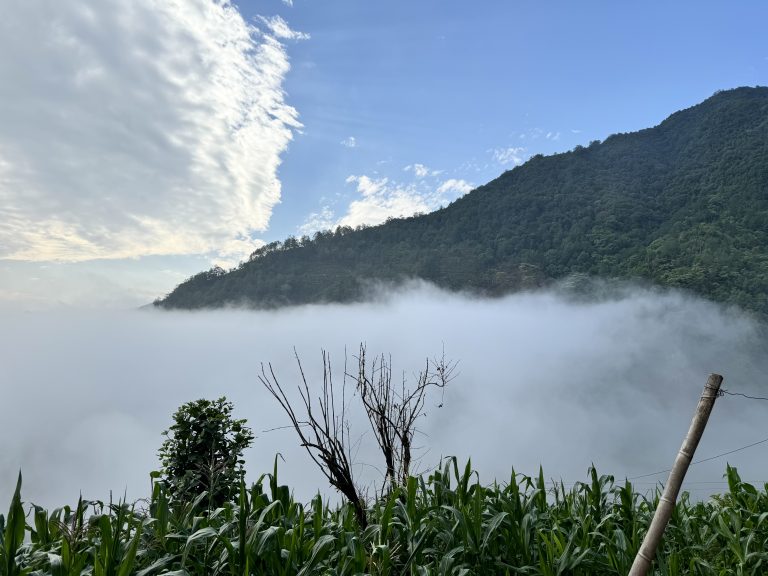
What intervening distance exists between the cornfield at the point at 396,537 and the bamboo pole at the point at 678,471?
0.51 meters

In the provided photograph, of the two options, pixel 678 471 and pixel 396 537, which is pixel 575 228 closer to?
pixel 396 537

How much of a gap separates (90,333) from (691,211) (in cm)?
17003

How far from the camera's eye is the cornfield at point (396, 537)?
79.4 inches

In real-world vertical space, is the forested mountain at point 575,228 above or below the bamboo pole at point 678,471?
above

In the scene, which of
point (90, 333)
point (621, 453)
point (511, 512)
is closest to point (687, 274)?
point (621, 453)

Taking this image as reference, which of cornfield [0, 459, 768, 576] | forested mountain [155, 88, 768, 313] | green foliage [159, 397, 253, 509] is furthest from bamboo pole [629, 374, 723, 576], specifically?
forested mountain [155, 88, 768, 313]

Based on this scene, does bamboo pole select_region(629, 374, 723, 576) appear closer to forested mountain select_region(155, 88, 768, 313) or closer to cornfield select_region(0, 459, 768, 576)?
cornfield select_region(0, 459, 768, 576)

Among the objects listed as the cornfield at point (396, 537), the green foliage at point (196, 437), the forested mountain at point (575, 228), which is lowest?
the green foliage at point (196, 437)

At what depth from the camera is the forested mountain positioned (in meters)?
54.0

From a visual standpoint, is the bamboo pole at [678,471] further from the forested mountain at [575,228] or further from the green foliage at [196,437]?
the forested mountain at [575,228]

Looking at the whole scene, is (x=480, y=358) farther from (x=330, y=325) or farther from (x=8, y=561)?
(x=8, y=561)

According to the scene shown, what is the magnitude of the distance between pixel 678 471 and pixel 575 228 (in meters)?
67.3

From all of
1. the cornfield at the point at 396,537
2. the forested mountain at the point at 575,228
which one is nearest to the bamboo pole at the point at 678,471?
the cornfield at the point at 396,537

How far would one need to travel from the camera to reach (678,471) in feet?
5.91
